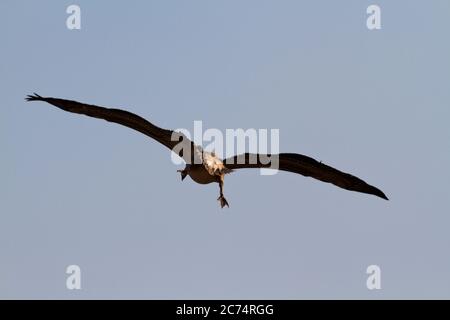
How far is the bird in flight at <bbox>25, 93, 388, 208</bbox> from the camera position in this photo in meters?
33.4

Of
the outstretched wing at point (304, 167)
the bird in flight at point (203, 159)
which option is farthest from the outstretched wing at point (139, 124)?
the outstretched wing at point (304, 167)

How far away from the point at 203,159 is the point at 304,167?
2.65m

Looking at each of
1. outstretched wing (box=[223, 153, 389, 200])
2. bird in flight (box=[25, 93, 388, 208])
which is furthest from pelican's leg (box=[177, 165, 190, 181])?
outstretched wing (box=[223, 153, 389, 200])

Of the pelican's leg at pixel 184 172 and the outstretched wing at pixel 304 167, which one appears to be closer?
the outstretched wing at pixel 304 167

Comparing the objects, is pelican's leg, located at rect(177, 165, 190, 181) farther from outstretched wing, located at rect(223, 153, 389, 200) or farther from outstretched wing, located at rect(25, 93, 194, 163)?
outstretched wing, located at rect(223, 153, 389, 200)

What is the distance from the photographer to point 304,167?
112ft

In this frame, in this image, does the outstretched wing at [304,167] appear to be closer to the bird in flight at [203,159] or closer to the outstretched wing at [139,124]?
the bird in flight at [203,159]

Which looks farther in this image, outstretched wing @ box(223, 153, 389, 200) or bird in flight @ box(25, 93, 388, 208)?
outstretched wing @ box(223, 153, 389, 200)

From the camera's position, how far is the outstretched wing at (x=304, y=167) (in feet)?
110

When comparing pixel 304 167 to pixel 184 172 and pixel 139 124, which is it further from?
pixel 139 124
